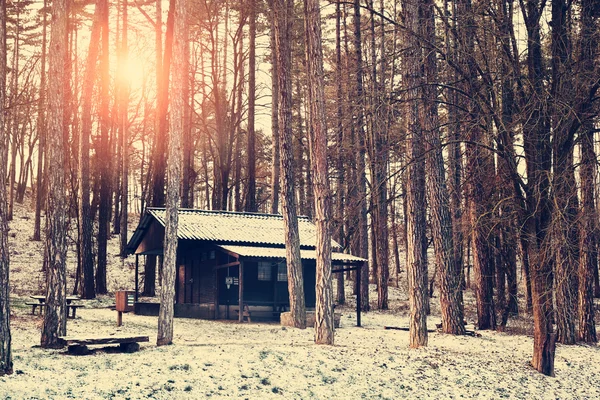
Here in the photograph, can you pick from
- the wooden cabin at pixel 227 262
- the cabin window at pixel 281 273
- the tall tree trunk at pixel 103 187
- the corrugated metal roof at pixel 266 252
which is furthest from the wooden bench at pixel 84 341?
the tall tree trunk at pixel 103 187

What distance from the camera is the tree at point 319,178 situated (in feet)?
54.4

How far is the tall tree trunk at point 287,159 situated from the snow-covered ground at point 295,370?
2.00m

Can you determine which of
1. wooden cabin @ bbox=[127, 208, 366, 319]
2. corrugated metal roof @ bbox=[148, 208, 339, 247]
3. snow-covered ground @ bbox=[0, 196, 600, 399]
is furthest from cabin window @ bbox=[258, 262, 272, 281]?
snow-covered ground @ bbox=[0, 196, 600, 399]

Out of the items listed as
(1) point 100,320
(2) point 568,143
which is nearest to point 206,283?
(1) point 100,320

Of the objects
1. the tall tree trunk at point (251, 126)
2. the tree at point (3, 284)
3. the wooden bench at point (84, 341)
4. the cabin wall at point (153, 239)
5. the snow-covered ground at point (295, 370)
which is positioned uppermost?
the tall tree trunk at point (251, 126)

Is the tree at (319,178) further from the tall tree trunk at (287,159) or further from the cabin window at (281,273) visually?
the cabin window at (281,273)

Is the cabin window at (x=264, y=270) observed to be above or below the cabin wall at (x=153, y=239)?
below

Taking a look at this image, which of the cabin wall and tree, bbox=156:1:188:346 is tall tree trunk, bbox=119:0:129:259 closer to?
the cabin wall

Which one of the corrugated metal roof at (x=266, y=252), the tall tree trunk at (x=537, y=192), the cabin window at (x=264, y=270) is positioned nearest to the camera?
the tall tree trunk at (x=537, y=192)

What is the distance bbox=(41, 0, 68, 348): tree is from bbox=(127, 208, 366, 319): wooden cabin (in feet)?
37.4

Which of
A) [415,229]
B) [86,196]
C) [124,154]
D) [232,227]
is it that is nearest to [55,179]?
[415,229]

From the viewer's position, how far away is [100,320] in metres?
22.4

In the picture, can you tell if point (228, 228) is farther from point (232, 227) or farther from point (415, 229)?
point (415, 229)

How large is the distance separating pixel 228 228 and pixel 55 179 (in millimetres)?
14815
